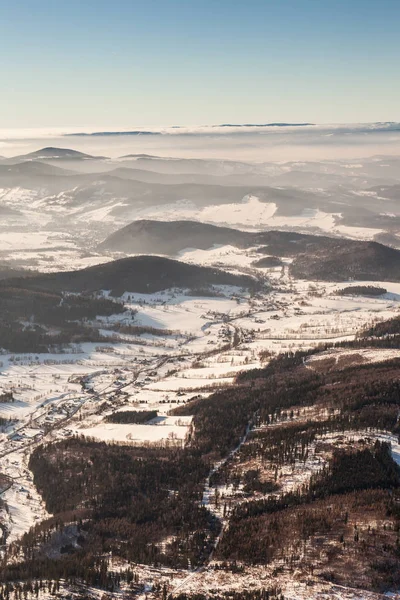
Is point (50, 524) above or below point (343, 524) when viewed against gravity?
below

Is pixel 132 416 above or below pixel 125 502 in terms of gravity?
below

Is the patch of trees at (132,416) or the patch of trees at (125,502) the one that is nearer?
the patch of trees at (125,502)

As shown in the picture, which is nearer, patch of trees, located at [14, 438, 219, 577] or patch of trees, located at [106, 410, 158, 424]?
patch of trees, located at [14, 438, 219, 577]

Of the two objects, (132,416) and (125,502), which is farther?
(132,416)

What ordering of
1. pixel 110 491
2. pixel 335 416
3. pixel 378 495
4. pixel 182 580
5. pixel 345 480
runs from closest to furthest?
1. pixel 182 580
2. pixel 378 495
3. pixel 345 480
4. pixel 110 491
5. pixel 335 416

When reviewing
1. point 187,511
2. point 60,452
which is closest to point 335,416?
point 187,511

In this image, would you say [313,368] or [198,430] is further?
[313,368]

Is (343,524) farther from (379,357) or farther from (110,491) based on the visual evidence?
(379,357)

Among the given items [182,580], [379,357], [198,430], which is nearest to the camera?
[182,580]

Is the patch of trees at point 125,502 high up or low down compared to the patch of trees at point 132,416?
up

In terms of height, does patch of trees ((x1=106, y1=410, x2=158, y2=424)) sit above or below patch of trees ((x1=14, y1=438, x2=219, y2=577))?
below
